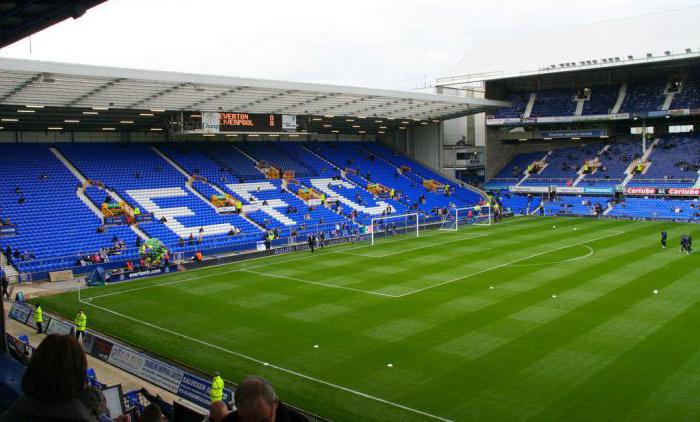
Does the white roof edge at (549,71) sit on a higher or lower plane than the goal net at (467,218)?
higher

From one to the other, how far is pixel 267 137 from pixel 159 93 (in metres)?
26.5

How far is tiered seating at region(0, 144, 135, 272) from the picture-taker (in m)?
36.0

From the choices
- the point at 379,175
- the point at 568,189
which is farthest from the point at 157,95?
the point at 568,189

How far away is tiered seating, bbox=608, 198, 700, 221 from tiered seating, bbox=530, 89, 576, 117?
14327mm

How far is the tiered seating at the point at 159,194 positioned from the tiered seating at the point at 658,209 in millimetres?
36698

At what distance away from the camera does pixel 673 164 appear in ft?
210

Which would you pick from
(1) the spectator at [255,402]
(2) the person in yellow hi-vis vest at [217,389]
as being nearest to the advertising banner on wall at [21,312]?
(2) the person in yellow hi-vis vest at [217,389]

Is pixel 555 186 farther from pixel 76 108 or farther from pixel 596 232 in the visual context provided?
pixel 76 108

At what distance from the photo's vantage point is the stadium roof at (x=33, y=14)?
10227 mm

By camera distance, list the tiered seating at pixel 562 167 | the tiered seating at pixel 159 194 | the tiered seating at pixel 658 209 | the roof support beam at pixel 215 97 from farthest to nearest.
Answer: the tiered seating at pixel 562 167, the tiered seating at pixel 658 209, the tiered seating at pixel 159 194, the roof support beam at pixel 215 97

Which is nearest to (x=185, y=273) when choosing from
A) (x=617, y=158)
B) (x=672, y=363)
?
(x=672, y=363)

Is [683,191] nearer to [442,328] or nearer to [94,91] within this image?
[442,328]

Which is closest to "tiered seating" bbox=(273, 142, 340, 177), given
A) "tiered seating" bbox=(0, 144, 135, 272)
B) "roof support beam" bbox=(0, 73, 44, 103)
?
"tiered seating" bbox=(0, 144, 135, 272)

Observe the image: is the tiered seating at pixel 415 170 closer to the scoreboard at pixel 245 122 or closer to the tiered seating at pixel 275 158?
the tiered seating at pixel 275 158
